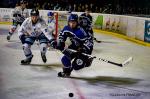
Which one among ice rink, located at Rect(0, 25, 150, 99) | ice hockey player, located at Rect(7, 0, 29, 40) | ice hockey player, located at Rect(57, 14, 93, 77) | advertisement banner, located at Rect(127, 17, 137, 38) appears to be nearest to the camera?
ice rink, located at Rect(0, 25, 150, 99)

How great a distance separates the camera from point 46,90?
24.9 feet

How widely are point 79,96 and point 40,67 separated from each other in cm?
317

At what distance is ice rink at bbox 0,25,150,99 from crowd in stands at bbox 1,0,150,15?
11.6 m

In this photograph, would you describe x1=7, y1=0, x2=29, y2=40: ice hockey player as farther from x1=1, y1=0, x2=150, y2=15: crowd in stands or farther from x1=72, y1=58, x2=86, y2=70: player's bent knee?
x1=1, y1=0, x2=150, y2=15: crowd in stands

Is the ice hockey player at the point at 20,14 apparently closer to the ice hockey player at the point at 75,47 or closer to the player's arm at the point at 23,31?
the player's arm at the point at 23,31

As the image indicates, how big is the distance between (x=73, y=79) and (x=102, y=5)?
54.8 feet

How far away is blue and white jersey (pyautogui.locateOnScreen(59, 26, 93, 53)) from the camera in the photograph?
860 centimetres

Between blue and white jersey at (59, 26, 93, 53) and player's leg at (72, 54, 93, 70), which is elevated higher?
blue and white jersey at (59, 26, 93, 53)

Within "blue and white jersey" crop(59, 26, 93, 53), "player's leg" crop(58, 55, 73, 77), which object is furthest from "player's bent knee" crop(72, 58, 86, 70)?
"blue and white jersey" crop(59, 26, 93, 53)

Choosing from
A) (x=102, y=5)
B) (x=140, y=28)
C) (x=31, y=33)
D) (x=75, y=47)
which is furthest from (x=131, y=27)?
(x=75, y=47)

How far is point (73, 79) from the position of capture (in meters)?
8.69

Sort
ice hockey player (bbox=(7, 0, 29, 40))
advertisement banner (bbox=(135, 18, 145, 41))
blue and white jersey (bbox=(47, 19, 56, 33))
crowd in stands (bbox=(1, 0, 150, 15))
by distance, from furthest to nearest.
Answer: crowd in stands (bbox=(1, 0, 150, 15))
advertisement banner (bbox=(135, 18, 145, 41))
ice hockey player (bbox=(7, 0, 29, 40))
blue and white jersey (bbox=(47, 19, 56, 33))

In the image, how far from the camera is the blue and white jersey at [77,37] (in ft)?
28.2

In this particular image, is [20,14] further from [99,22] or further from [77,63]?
[77,63]
